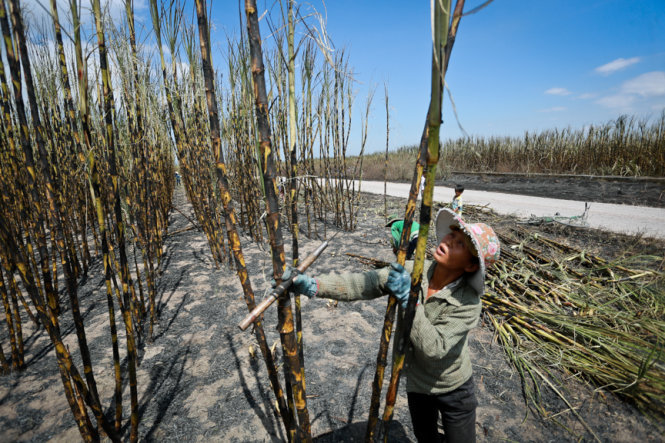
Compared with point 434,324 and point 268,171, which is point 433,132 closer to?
point 268,171

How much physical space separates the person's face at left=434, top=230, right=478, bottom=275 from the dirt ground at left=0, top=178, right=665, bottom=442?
103 centimetres

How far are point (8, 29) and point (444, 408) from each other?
6.43 ft

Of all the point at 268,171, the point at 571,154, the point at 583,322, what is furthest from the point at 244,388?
the point at 571,154

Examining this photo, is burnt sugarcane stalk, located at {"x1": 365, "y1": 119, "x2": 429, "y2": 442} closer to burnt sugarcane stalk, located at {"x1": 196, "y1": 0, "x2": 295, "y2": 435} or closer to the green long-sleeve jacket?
the green long-sleeve jacket

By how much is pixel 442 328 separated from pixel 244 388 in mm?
1305

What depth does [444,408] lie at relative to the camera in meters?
1.16

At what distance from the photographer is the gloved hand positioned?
2.45 ft

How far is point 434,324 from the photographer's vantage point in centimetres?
104

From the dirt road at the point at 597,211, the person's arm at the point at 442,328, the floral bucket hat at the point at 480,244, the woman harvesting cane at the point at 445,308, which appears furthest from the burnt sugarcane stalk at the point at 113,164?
the dirt road at the point at 597,211

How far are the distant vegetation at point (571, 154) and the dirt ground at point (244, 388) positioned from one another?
4.79 m

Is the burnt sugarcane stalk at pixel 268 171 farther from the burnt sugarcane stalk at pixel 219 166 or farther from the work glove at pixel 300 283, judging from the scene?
the burnt sugarcane stalk at pixel 219 166

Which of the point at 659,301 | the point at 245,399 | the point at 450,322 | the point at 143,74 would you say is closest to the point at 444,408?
the point at 450,322

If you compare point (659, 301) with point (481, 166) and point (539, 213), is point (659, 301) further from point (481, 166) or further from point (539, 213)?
point (481, 166)

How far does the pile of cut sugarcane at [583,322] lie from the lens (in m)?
1.67
